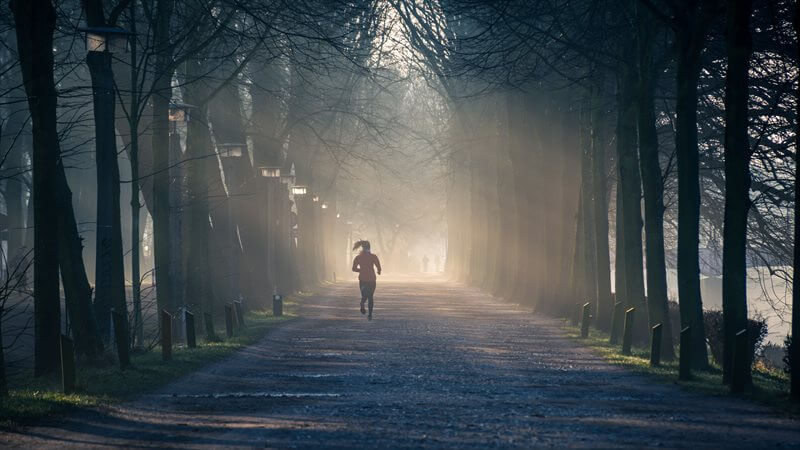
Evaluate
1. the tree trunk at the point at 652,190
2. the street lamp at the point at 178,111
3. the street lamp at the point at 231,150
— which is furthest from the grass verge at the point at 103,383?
the street lamp at the point at 231,150

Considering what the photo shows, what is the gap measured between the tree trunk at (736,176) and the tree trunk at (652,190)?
433cm

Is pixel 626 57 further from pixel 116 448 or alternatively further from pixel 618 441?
pixel 116 448

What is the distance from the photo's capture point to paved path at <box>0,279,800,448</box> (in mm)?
9273

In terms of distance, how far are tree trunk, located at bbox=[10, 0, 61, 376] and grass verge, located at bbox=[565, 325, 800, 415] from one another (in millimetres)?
8039

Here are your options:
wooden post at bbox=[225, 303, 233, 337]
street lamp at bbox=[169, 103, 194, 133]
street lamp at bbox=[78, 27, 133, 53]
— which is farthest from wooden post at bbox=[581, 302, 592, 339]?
street lamp at bbox=[78, 27, 133, 53]

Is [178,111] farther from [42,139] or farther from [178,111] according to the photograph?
[42,139]

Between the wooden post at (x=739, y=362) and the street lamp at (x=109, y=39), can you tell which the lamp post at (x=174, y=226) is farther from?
the wooden post at (x=739, y=362)

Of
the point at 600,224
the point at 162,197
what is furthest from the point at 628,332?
the point at 162,197

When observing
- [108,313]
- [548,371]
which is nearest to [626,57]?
[548,371]

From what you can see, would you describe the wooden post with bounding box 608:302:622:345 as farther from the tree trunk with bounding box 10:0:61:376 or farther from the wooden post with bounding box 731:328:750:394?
the tree trunk with bounding box 10:0:61:376

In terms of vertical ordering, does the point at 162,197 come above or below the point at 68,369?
above

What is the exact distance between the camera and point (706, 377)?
1496 centimetres

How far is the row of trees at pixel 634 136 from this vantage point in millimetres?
14914

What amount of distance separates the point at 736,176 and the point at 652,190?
473cm
